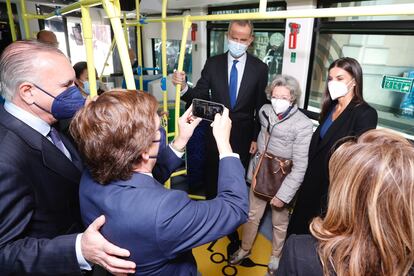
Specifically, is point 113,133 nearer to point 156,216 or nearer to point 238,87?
point 156,216

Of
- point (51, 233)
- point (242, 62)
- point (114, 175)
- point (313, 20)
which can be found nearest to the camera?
point (114, 175)

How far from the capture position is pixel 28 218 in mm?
1062

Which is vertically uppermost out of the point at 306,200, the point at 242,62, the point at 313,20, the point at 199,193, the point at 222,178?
Answer: the point at 313,20

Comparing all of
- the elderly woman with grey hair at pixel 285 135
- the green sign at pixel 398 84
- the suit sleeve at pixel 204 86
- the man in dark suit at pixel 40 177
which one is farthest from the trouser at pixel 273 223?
the man in dark suit at pixel 40 177

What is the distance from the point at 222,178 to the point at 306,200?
4.51ft

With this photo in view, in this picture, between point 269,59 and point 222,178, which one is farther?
point 269,59

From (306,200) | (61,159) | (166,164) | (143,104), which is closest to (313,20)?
(306,200)

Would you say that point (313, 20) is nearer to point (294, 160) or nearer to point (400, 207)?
point (294, 160)

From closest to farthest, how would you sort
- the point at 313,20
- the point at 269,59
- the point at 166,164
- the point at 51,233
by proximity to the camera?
1. the point at 51,233
2. the point at 166,164
3. the point at 313,20
4. the point at 269,59

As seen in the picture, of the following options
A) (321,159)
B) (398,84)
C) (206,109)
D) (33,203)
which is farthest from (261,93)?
(33,203)

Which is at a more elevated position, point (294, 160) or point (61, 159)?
point (61, 159)

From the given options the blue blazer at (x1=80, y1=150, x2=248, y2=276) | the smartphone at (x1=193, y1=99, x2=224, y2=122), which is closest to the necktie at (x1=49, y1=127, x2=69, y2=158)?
the blue blazer at (x1=80, y1=150, x2=248, y2=276)

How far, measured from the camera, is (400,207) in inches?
29.2

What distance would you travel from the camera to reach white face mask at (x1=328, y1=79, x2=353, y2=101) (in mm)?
1989
